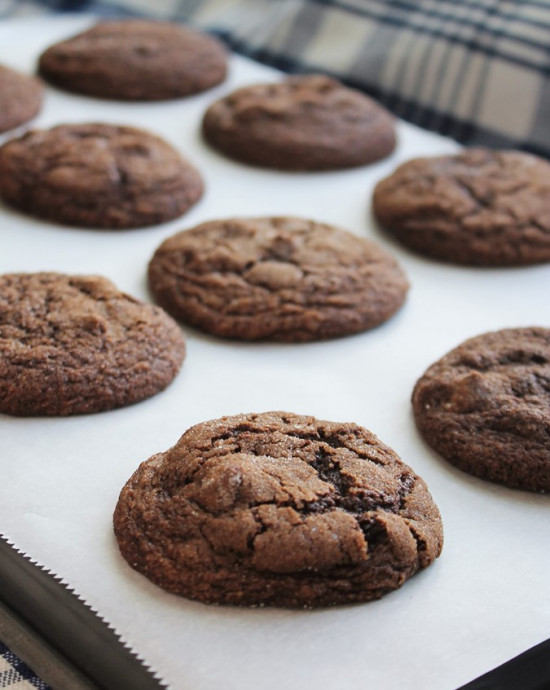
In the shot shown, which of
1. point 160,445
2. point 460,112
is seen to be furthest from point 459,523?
point 460,112

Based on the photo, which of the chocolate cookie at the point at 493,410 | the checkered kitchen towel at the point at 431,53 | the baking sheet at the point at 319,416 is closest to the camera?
the baking sheet at the point at 319,416

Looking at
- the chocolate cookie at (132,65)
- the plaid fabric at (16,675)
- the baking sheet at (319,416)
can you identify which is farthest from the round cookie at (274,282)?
the chocolate cookie at (132,65)

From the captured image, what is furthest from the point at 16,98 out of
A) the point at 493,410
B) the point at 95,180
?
the point at 493,410

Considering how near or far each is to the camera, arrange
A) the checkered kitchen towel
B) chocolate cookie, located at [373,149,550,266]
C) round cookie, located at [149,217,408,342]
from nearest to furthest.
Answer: round cookie, located at [149,217,408,342]
chocolate cookie, located at [373,149,550,266]
the checkered kitchen towel

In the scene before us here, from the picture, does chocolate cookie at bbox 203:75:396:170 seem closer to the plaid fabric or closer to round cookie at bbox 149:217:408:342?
round cookie at bbox 149:217:408:342

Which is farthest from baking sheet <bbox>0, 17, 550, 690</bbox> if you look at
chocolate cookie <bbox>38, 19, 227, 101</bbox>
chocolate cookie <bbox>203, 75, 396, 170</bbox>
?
chocolate cookie <bbox>38, 19, 227, 101</bbox>

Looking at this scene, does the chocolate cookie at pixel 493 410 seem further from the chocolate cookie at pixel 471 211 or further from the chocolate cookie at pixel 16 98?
the chocolate cookie at pixel 16 98
